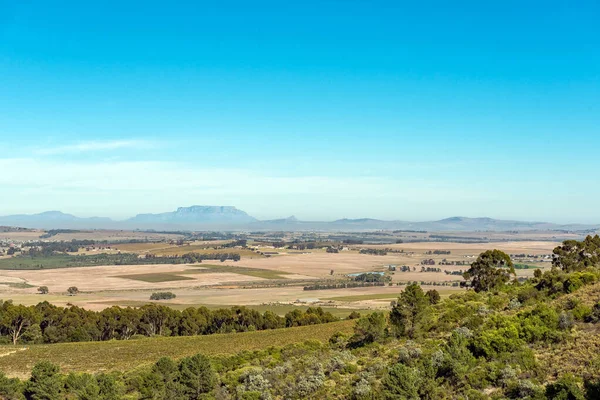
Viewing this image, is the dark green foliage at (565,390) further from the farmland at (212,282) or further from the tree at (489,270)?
the farmland at (212,282)

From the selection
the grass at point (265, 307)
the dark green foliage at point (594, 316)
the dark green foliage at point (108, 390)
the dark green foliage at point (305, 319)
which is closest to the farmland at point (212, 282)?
the grass at point (265, 307)

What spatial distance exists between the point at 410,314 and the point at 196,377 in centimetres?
1772

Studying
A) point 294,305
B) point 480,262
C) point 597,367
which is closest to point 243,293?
point 294,305

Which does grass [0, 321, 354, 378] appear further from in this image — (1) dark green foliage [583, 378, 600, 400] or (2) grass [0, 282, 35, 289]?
(2) grass [0, 282, 35, 289]

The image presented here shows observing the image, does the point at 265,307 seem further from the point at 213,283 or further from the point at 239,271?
the point at 239,271

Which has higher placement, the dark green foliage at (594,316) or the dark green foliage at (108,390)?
the dark green foliage at (594,316)

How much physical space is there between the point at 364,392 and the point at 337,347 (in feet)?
48.0

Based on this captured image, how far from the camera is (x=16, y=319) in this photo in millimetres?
64125

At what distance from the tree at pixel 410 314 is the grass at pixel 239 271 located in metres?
123

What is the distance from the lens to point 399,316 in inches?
1528

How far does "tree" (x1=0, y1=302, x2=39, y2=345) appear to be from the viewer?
63281mm

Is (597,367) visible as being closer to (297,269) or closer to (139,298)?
(139,298)

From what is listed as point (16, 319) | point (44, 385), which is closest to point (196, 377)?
point (44, 385)

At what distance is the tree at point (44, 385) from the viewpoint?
28.5 meters
